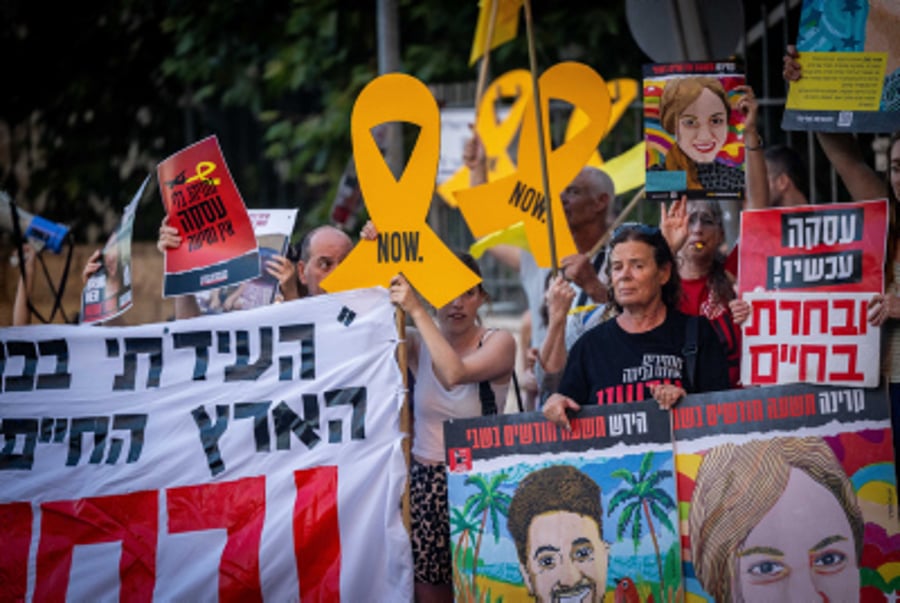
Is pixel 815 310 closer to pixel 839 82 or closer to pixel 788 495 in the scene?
pixel 788 495

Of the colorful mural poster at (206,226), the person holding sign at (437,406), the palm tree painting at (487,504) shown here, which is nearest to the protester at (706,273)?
the person holding sign at (437,406)

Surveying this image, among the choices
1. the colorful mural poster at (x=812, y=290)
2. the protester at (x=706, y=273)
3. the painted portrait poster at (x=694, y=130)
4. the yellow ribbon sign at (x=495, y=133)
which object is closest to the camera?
the colorful mural poster at (x=812, y=290)

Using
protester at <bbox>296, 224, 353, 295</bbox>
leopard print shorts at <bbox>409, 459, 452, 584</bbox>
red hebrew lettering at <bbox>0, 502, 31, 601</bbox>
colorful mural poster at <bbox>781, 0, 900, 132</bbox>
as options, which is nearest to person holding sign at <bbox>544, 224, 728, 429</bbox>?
leopard print shorts at <bbox>409, 459, 452, 584</bbox>

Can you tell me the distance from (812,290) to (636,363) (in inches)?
27.3

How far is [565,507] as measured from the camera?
Result: 14.5ft

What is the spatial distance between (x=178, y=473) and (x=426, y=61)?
625 centimetres

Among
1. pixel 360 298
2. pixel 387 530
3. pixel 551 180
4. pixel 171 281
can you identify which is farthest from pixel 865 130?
pixel 171 281

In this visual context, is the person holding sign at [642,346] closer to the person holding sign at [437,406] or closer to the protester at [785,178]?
the person holding sign at [437,406]

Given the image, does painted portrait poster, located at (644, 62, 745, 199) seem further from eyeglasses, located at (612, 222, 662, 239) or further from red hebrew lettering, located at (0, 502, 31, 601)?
red hebrew lettering, located at (0, 502, 31, 601)

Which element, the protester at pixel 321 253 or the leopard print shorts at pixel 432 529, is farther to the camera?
the protester at pixel 321 253

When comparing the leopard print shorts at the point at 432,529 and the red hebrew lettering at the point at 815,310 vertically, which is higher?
the red hebrew lettering at the point at 815,310

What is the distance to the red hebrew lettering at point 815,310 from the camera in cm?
438

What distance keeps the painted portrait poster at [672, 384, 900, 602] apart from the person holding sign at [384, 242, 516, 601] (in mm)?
835

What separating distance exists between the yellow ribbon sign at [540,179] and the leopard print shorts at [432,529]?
45.1 inches
